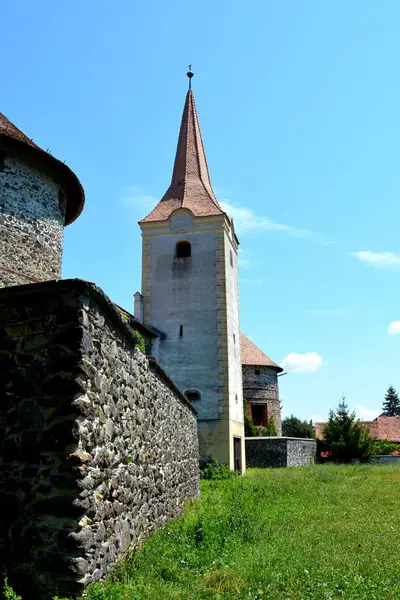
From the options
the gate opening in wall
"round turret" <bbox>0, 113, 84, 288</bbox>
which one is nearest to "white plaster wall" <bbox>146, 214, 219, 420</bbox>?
the gate opening in wall

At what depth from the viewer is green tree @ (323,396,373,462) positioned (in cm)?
3069

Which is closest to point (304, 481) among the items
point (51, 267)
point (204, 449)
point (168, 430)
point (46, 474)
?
point (204, 449)

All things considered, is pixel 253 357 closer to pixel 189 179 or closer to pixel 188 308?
pixel 188 308

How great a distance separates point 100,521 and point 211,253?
18885 mm

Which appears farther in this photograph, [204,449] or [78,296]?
[204,449]

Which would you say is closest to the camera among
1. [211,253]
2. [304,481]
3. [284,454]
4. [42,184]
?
[42,184]

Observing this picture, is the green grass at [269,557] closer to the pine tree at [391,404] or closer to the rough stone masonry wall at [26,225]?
the rough stone masonry wall at [26,225]

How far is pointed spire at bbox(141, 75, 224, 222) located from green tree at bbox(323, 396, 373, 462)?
51.7 ft

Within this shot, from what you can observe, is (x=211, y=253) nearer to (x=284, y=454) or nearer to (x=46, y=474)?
(x=284, y=454)

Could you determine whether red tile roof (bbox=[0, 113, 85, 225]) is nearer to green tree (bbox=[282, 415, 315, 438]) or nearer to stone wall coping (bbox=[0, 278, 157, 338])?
stone wall coping (bbox=[0, 278, 157, 338])

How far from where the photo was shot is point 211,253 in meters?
23.5

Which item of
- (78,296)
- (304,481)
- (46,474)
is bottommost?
(304,481)

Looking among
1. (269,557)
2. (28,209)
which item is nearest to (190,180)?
(28,209)

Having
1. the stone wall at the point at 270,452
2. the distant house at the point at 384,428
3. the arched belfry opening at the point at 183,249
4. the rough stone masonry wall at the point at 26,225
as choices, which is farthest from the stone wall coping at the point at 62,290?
the distant house at the point at 384,428
